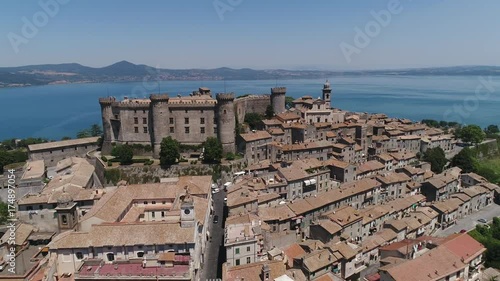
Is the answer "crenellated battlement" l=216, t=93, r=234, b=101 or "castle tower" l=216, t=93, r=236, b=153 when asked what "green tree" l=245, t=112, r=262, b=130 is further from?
"crenellated battlement" l=216, t=93, r=234, b=101

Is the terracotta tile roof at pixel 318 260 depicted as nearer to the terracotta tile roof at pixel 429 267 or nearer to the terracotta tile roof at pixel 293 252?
the terracotta tile roof at pixel 293 252

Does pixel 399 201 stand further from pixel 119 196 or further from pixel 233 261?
pixel 119 196

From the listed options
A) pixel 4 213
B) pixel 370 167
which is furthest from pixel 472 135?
pixel 4 213

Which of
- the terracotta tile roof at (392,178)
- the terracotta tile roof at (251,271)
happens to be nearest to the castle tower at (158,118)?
the terracotta tile roof at (251,271)

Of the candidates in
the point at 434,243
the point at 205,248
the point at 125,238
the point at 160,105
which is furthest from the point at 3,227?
the point at 434,243

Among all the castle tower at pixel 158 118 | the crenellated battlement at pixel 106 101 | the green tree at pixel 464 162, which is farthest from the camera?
the green tree at pixel 464 162

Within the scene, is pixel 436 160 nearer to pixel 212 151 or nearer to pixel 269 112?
pixel 269 112
